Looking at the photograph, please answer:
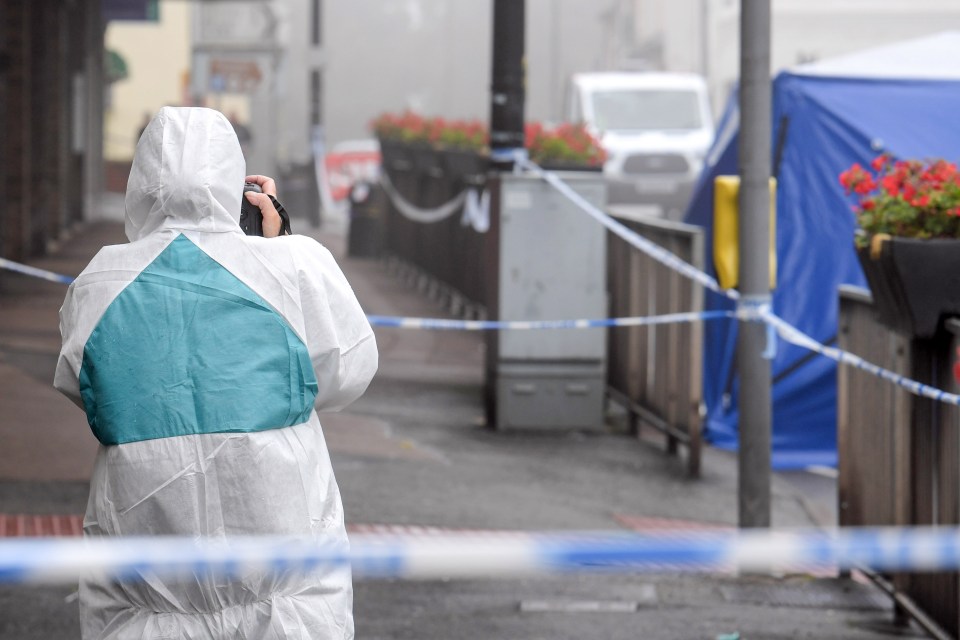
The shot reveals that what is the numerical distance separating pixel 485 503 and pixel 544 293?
7.24 feet

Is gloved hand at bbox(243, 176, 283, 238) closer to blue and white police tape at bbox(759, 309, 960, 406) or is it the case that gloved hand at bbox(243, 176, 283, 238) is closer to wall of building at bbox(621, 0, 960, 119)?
blue and white police tape at bbox(759, 309, 960, 406)

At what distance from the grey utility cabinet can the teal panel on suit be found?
6720mm

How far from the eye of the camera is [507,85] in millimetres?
10375

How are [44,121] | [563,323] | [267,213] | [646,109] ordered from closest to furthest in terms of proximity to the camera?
1. [267,213]
2. [563,323]
3. [44,121]
4. [646,109]

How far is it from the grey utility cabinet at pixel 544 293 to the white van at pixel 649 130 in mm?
13308

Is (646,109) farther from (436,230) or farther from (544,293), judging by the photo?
(544,293)

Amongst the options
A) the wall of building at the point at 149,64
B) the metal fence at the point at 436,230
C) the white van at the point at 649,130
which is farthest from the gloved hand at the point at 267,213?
the wall of building at the point at 149,64

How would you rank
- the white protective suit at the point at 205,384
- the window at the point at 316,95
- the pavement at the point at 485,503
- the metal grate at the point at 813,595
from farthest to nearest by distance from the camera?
the window at the point at 316,95 < the metal grate at the point at 813,595 < the pavement at the point at 485,503 < the white protective suit at the point at 205,384

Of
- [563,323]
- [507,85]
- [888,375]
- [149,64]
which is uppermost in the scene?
[149,64]

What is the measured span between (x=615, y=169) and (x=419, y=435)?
1433 cm

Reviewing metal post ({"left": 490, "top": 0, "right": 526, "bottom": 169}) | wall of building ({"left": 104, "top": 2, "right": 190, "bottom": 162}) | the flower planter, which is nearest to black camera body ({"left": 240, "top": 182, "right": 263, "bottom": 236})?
the flower planter

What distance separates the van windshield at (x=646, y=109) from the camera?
81.2 feet

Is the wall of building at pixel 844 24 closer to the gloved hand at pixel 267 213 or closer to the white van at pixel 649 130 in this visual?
the white van at pixel 649 130

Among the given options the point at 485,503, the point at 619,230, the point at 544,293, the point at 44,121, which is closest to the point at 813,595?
the point at 485,503
